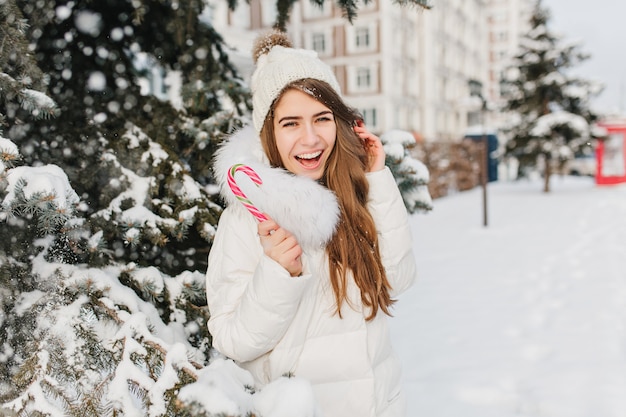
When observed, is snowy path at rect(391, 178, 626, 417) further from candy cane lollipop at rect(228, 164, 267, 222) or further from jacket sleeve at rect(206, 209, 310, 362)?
candy cane lollipop at rect(228, 164, 267, 222)

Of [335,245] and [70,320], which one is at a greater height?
[335,245]

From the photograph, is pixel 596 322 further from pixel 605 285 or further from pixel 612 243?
pixel 612 243

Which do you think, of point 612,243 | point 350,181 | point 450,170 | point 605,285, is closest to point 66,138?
point 350,181

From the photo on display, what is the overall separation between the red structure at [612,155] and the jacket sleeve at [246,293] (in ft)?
60.4

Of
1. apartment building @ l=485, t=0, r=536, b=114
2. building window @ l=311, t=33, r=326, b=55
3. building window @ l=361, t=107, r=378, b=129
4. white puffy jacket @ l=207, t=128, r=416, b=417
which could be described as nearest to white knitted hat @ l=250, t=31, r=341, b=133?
white puffy jacket @ l=207, t=128, r=416, b=417

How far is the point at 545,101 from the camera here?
53.1ft

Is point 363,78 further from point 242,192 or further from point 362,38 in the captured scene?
point 242,192

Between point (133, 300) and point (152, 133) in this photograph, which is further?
point (152, 133)

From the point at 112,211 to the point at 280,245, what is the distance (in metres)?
0.85

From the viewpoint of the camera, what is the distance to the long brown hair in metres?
1.45

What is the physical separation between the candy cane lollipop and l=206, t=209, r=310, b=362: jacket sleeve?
11 centimetres

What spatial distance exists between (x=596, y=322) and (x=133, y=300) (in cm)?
417

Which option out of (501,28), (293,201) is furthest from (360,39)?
(293,201)

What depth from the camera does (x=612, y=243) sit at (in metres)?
7.93
